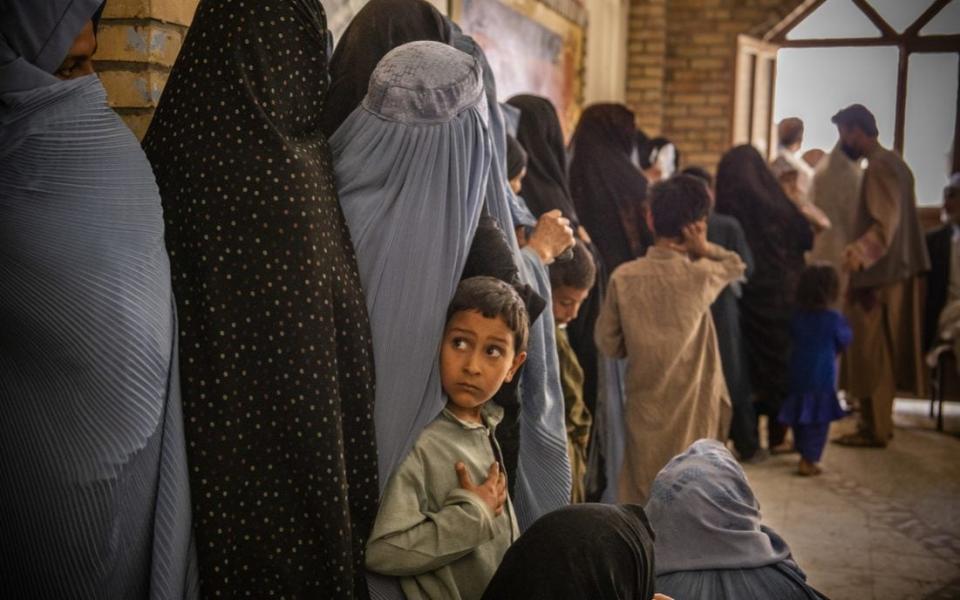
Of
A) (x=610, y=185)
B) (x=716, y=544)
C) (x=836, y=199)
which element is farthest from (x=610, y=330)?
(x=836, y=199)

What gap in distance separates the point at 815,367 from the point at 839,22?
5368 mm

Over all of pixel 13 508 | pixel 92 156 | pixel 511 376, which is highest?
pixel 92 156

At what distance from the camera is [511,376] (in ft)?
7.07

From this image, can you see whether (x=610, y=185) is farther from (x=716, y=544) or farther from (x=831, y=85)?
(x=831, y=85)

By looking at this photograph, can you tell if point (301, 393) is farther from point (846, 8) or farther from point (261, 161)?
point (846, 8)

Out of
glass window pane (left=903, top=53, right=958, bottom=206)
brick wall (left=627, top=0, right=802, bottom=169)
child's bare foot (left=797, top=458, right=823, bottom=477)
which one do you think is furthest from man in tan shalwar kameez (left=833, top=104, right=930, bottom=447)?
glass window pane (left=903, top=53, right=958, bottom=206)

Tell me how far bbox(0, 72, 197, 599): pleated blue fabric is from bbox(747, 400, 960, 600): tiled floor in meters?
2.86

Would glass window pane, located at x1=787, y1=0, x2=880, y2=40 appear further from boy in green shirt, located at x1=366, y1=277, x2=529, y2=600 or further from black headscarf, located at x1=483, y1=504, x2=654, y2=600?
black headscarf, located at x1=483, y1=504, x2=654, y2=600

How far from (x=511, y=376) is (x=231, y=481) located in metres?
0.67

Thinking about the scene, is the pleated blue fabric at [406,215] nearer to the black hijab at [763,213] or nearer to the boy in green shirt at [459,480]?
the boy in green shirt at [459,480]

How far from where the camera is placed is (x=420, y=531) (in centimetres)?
188

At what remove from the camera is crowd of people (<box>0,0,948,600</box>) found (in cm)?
161

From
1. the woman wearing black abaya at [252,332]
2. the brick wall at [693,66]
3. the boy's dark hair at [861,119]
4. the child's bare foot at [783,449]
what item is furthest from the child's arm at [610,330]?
the brick wall at [693,66]

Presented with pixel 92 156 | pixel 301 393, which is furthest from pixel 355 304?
pixel 92 156
